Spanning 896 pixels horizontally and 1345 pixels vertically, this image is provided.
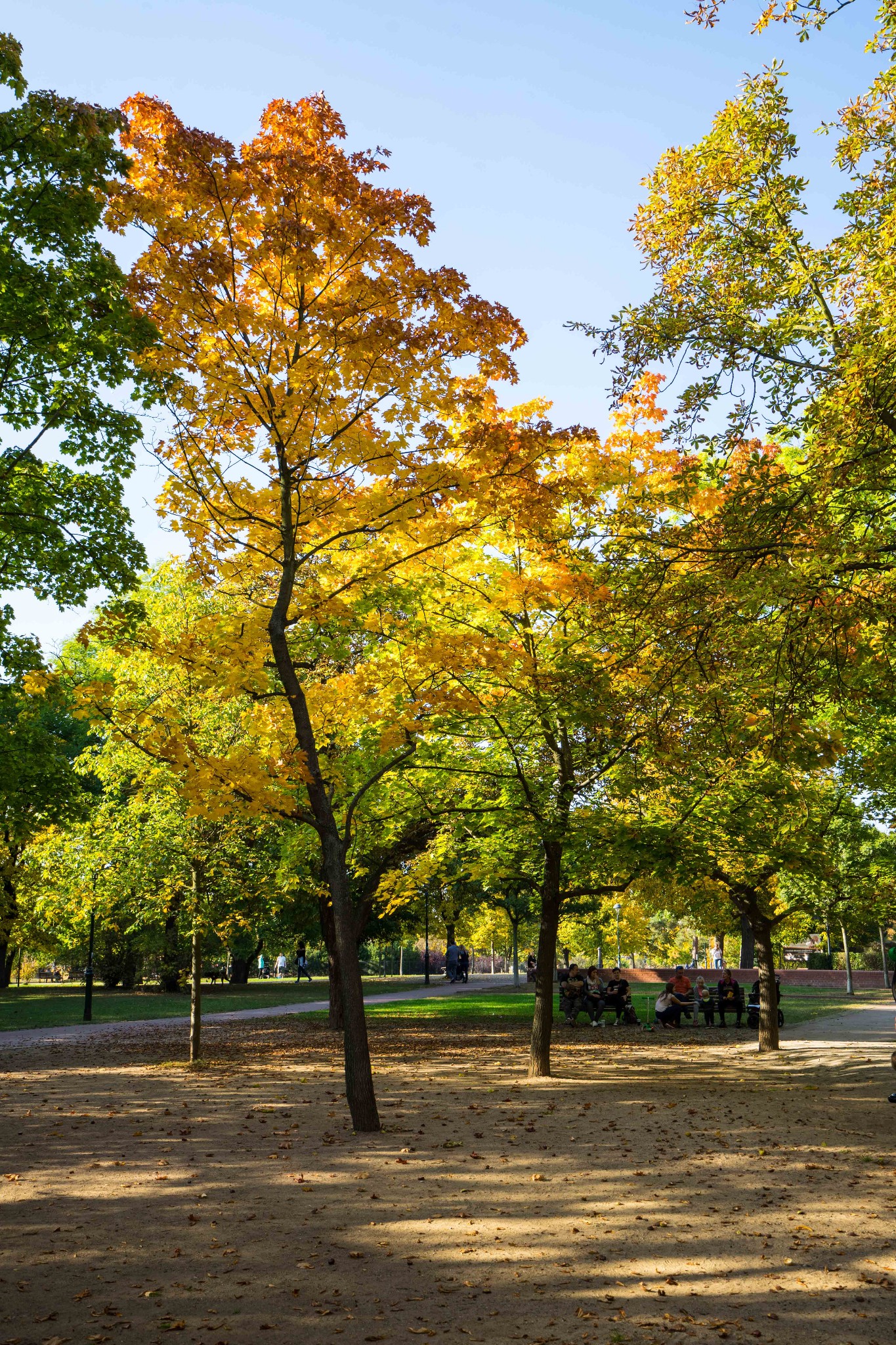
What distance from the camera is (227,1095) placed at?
1155 centimetres

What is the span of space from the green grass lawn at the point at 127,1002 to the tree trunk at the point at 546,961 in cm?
1275

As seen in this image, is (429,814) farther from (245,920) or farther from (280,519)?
(280,519)

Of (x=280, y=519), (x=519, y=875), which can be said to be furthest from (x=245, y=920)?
(x=280, y=519)

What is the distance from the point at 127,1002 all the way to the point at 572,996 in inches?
600

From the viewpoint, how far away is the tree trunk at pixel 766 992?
52.7 feet

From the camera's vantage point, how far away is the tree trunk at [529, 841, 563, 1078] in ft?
42.0

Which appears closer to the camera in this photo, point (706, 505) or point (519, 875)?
point (706, 505)

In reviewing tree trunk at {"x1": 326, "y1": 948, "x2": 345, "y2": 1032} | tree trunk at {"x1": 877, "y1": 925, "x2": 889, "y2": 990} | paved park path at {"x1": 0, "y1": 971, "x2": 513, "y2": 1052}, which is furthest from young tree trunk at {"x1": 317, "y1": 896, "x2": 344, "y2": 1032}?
tree trunk at {"x1": 877, "y1": 925, "x2": 889, "y2": 990}

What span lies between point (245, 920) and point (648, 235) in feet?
36.5

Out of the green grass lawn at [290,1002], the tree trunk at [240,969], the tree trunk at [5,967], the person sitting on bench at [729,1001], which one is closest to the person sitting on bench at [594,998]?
the green grass lawn at [290,1002]

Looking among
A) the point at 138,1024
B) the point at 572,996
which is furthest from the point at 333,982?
the point at 572,996

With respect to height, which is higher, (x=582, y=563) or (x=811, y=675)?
(x=582, y=563)

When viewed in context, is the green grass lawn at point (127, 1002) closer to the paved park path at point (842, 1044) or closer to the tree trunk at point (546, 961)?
the tree trunk at point (546, 961)

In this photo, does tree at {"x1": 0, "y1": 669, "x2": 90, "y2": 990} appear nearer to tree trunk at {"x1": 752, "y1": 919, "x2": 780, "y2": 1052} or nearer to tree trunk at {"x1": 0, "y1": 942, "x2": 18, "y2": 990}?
tree trunk at {"x1": 752, "y1": 919, "x2": 780, "y2": 1052}
